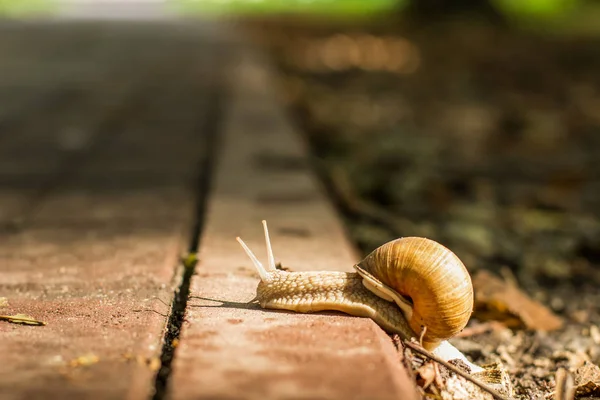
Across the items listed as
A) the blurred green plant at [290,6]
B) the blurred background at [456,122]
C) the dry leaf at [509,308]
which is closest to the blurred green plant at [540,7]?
the blurred background at [456,122]

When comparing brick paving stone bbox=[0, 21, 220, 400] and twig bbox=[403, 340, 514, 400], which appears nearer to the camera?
brick paving stone bbox=[0, 21, 220, 400]

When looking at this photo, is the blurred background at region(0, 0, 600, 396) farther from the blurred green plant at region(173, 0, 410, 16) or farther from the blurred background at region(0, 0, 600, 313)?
the blurred green plant at region(173, 0, 410, 16)

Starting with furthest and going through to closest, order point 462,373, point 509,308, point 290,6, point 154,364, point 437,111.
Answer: point 290,6, point 437,111, point 509,308, point 462,373, point 154,364

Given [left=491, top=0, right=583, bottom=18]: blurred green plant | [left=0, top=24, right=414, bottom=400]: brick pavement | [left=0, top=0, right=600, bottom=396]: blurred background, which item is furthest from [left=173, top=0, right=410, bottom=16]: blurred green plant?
[left=0, top=24, right=414, bottom=400]: brick pavement

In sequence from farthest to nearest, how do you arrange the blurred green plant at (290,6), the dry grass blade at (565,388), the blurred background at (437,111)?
1. the blurred green plant at (290,6)
2. the blurred background at (437,111)
3. the dry grass blade at (565,388)

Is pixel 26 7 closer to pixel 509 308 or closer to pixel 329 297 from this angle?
pixel 509 308

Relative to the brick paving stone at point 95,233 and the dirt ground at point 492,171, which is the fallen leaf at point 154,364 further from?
the dirt ground at point 492,171

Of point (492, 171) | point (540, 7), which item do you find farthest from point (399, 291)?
point (540, 7)

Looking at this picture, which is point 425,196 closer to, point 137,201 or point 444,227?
point 444,227
